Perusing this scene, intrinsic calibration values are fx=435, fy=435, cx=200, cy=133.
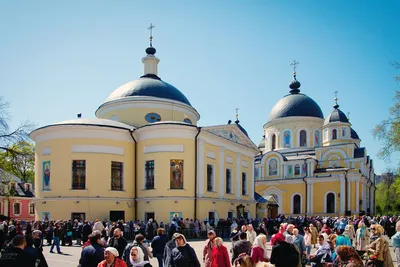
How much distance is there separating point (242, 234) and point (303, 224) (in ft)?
83.3

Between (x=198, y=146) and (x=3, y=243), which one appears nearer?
(x=3, y=243)

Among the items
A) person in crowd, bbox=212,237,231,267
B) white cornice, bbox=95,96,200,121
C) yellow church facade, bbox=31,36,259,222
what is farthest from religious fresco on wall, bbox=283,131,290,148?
person in crowd, bbox=212,237,231,267

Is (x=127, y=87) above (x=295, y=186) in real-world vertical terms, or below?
above

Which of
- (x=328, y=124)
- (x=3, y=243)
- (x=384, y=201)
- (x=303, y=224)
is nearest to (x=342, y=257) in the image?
(x=3, y=243)

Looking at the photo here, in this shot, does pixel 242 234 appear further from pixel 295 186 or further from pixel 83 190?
Answer: pixel 295 186

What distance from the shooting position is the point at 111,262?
668 cm

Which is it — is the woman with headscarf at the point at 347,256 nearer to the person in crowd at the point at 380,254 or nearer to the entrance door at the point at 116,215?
the person in crowd at the point at 380,254

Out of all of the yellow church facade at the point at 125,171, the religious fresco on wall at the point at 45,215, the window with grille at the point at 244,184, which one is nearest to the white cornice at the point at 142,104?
the yellow church facade at the point at 125,171

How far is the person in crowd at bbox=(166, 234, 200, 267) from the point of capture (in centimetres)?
830

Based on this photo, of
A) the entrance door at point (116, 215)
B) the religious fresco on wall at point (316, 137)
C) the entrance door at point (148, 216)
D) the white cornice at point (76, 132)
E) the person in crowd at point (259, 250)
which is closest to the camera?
the person in crowd at point (259, 250)

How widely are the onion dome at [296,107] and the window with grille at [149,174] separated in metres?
32.7

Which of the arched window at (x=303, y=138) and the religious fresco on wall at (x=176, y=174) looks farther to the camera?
the arched window at (x=303, y=138)

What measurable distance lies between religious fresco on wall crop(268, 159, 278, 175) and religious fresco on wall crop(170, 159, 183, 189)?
29113 millimetres

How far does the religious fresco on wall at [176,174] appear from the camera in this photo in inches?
1118
